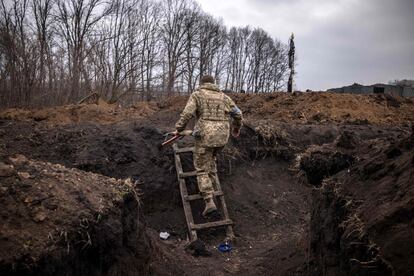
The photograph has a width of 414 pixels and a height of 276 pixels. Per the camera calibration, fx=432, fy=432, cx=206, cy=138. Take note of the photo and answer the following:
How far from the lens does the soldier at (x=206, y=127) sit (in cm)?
729

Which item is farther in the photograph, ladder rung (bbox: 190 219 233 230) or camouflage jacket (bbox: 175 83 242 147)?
camouflage jacket (bbox: 175 83 242 147)

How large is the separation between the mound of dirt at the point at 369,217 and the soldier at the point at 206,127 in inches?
98.6

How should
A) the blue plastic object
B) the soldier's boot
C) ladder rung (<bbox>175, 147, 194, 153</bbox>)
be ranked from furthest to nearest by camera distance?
ladder rung (<bbox>175, 147, 194, 153</bbox>)
the soldier's boot
the blue plastic object

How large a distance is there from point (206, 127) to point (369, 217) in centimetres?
411

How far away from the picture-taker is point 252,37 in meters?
57.3

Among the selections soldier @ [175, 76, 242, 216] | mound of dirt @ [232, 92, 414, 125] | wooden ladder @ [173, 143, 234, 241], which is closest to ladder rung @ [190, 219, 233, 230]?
wooden ladder @ [173, 143, 234, 241]

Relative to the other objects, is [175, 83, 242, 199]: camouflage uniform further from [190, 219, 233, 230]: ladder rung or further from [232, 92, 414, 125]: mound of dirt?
[232, 92, 414, 125]: mound of dirt

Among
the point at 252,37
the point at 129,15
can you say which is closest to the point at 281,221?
the point at 129,15

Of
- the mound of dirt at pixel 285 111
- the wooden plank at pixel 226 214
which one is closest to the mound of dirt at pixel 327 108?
the mound of dirt at pixel 285 111

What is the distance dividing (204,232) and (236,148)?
2468mm

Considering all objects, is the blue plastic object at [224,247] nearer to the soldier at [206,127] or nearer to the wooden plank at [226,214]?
the wooden plank at [226,214]

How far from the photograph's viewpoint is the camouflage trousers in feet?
23.8

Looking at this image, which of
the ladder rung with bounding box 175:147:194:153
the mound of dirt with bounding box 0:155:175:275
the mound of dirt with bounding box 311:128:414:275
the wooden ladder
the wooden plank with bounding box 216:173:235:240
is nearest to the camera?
the mound of dirt with bounding box 311:128:414:275

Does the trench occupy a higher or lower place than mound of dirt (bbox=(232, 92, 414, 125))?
lower
